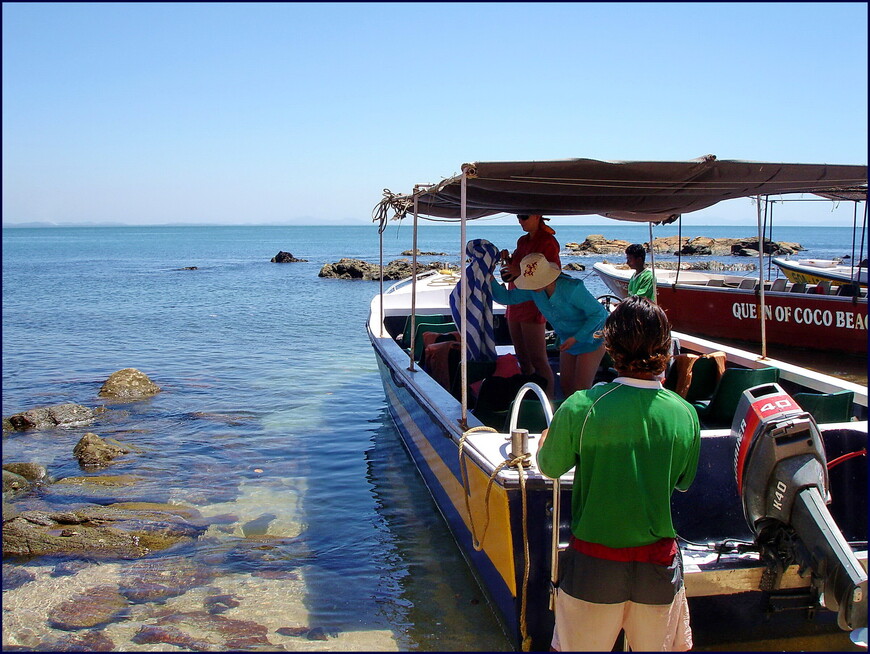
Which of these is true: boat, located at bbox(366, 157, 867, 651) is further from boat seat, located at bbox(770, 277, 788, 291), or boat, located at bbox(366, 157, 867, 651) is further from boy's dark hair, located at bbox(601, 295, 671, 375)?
boat seat, located at bbox(770, 277, 788, 291)

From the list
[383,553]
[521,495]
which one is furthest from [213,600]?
[521,495]

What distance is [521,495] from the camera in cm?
321

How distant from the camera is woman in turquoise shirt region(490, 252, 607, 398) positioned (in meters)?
4.97

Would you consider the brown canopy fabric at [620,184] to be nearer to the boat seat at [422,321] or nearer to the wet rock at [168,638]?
the boat seat at [422,321]

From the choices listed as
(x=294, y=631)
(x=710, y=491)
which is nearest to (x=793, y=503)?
(x=710, y=491)

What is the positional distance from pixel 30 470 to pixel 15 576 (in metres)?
2.47

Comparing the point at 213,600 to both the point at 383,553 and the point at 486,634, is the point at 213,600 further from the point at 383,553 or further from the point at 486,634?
the point at 486,634

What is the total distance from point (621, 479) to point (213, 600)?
11.1 feet

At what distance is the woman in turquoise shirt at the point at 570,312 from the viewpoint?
4.97 meters

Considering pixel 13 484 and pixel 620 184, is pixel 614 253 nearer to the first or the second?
pixel 13 484

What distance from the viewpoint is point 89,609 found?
4621mm

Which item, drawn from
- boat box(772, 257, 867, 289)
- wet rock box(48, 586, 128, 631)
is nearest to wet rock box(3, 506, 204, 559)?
wet rock box(48, 586, 128, 631)

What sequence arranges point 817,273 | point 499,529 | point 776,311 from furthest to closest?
1. point 817,273
2. point 776,311
3. point 499,529

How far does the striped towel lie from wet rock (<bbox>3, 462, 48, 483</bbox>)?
4.67 m
